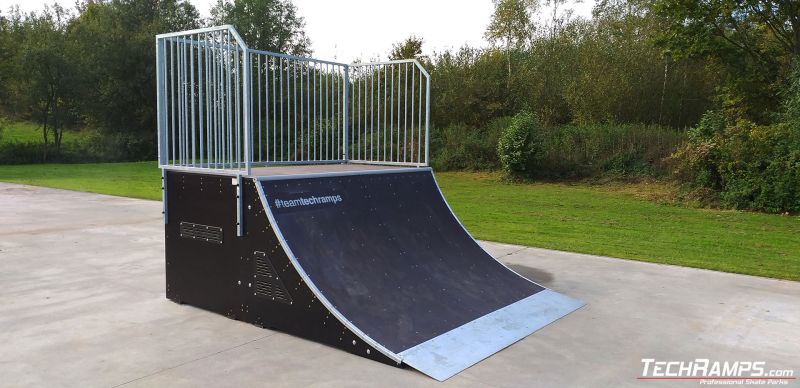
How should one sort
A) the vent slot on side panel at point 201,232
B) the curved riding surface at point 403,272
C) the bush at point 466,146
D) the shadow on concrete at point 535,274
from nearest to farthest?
the curved riding surface at point 403,272
the vent slot on side panel at point 201,232
the shadow on concrete at point 535,274
the bush at point 466,146

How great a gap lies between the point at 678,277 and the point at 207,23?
3929cm

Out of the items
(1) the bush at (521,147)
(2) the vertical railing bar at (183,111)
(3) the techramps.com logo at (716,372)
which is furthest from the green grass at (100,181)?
(3) the techramps.com logo at (716,372)

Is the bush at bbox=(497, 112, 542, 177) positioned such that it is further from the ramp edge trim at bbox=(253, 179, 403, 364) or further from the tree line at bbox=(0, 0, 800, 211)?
the ramp edge trim at bbox=(253, 179, 403, 364)

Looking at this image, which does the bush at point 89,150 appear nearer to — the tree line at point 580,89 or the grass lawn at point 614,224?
the tree line at point 580,89

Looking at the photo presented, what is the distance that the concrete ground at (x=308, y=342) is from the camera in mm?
3393

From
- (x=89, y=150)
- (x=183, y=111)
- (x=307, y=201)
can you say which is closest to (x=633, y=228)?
(x=307, y=201)

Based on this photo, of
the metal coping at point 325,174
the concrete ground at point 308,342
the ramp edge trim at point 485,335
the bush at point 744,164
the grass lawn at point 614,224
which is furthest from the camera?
the bush at point 744,164

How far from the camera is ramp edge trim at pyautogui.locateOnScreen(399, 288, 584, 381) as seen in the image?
3.53m

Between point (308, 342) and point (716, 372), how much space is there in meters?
2.64

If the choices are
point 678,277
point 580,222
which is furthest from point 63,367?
point 580,222

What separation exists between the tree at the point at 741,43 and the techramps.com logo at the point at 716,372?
12742 mm

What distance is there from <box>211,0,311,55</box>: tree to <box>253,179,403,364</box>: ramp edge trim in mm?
35198

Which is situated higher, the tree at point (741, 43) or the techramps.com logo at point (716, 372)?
the tree at point (741, 43)

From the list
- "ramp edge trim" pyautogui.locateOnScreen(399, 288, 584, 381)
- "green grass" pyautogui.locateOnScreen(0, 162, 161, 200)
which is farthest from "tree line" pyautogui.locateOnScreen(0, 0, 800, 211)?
"ramp edge trim" pyautogui.locateOnScreen(399, 288, 584, 381)
